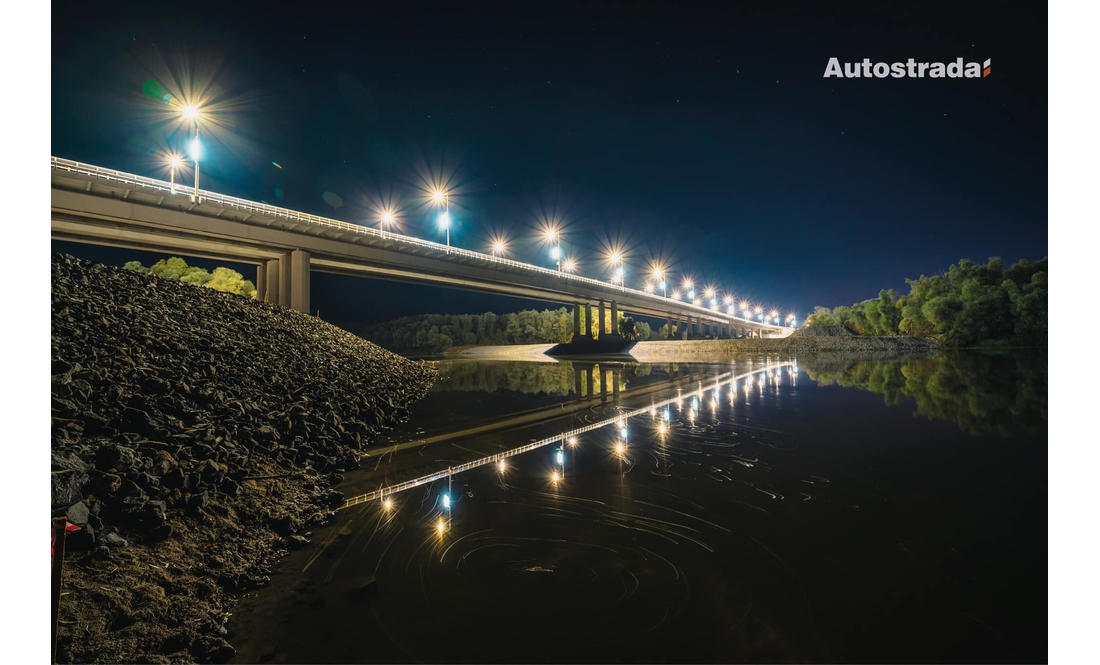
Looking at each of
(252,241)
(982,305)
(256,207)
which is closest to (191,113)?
(256,207)

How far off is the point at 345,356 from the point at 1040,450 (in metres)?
19.8

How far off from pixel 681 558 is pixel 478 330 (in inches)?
5320

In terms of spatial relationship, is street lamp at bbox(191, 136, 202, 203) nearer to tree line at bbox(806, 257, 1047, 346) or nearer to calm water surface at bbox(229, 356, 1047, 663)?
calm water surface at bbox(229, 356, 1047, 663)

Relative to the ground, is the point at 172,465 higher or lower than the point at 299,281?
lower

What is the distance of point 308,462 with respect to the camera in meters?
7.14

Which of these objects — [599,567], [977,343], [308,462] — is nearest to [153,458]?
[308,462]

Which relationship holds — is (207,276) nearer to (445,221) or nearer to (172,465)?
(445,221)

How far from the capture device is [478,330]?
13725 cm

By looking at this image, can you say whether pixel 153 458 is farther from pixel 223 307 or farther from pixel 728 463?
pixel 223 307

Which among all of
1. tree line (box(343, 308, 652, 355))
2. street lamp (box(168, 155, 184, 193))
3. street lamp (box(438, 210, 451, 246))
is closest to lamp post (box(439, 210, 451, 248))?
street lamp (box(438, 210, 451, 246))

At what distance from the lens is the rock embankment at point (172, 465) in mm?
3355

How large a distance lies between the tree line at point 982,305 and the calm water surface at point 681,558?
63216mm

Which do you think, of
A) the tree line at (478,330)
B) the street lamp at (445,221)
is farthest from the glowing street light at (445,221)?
the tree line at (478,330)

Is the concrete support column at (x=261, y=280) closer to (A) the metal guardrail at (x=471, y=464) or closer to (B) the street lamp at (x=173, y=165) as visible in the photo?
(B) the street lamp at (x=173, y=165)
